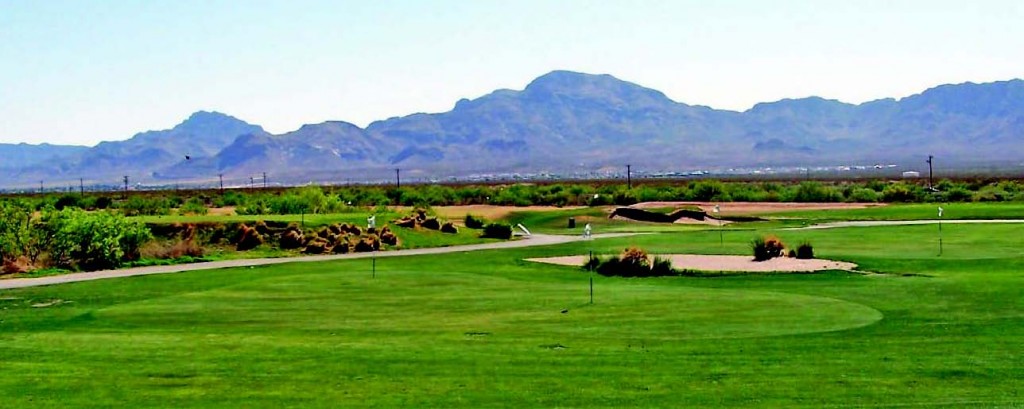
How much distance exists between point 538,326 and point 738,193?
233 feet

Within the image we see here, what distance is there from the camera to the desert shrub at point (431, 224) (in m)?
50.9

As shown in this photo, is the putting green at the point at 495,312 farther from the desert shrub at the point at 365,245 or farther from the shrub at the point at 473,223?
the shrub at the point at 473,223

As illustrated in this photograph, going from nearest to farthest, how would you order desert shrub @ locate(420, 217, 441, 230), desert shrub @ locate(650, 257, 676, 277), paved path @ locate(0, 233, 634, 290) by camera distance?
desert shrub @ locate(650, 257, 676, 277) < paved path @ locate(0, 233, 634, 290) < desert shrub @ locate(420, 217, 441, 230)

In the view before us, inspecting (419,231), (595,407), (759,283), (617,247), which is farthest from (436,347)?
(419,231)

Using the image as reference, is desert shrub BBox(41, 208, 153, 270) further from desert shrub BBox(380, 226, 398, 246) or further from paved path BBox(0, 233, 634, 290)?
desert shrub BBox(380, 226, 398, 246)

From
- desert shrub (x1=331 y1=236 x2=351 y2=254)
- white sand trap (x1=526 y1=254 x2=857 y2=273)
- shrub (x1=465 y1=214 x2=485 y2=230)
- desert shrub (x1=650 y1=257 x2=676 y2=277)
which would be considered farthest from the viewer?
shrub (x1=465 y1=214 x2=485 y2=230)

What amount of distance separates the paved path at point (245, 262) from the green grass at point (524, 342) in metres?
3.63

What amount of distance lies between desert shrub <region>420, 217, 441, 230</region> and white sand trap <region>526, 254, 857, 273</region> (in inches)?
609

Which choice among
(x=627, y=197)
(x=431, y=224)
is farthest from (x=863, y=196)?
(x=431, y=224)

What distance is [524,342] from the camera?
17078 millimetres

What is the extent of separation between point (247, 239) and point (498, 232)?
42.2 ft

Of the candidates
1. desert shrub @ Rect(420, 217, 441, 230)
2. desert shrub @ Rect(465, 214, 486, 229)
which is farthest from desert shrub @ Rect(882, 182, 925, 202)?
desert shrub @ Rect(420, 217, 441, 230)

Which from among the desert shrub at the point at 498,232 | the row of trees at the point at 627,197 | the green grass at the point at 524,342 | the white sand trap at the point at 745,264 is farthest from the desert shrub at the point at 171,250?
the row of trees at the point at 627,197

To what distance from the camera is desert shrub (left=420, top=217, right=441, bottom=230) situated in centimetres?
5094
